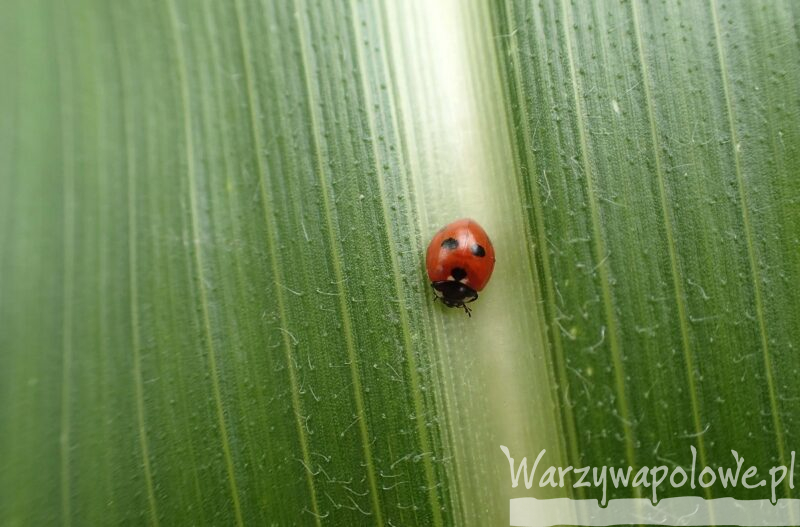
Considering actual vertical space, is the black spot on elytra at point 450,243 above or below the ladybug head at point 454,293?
above

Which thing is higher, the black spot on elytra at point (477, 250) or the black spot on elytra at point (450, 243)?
the black spot on elytra at point (450, 243)

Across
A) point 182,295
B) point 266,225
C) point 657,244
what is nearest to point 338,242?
point 266,225

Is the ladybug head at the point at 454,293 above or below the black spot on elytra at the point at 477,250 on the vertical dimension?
below

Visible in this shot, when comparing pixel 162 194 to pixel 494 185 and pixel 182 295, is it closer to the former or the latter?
pixel 182 295

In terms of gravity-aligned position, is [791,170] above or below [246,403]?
above

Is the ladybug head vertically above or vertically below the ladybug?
below
